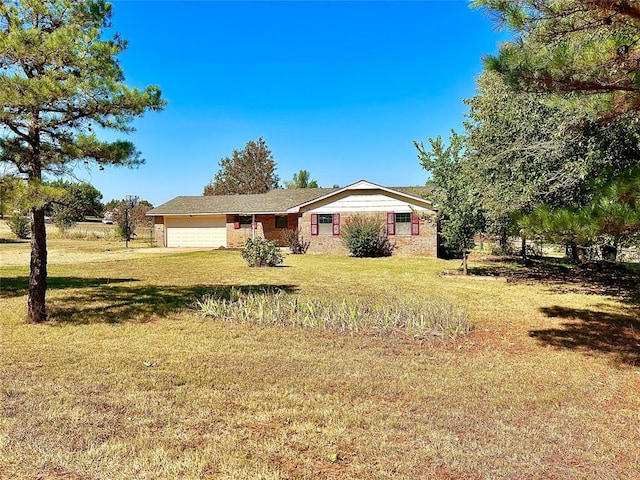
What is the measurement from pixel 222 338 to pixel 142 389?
228cm

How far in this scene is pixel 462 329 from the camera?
7.23 meters

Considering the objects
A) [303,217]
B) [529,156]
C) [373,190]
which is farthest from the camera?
[303,217]

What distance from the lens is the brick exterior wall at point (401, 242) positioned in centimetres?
2169

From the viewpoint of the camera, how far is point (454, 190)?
14352 millimetres

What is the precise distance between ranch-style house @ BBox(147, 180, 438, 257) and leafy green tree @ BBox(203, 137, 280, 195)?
18808mm

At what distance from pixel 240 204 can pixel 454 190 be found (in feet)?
53.3

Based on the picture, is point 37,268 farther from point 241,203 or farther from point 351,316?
point 241,203

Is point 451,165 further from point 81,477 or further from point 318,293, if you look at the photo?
point 81,477

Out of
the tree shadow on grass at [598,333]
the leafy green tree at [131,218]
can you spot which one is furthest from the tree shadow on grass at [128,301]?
the leafy green tree at [131,218]

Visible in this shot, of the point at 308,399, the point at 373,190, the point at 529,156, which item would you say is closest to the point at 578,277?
the point at 529,156

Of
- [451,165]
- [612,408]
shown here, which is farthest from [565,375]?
[451,165]

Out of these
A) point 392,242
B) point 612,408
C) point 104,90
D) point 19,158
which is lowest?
point 612,408

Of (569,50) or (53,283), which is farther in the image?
(53,283)

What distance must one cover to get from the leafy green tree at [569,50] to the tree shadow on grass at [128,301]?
7142 millimetres
